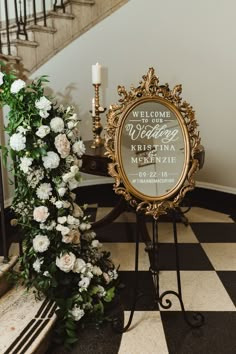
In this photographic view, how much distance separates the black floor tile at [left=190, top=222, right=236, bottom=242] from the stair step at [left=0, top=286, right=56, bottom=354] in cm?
140

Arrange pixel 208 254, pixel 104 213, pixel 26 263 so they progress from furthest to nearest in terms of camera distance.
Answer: pixel 104 213 < pixel 208 254 < pixel 26 263

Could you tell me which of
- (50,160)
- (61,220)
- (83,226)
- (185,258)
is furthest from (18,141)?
(185,258)

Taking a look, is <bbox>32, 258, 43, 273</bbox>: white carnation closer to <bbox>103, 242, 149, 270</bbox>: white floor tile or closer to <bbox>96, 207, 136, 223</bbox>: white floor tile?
<bbox>103, 242, 149, 270</bbox>: white floor tile

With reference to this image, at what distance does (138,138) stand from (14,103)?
57cm

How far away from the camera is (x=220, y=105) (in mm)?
3074

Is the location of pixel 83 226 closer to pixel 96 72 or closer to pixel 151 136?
pixel 151 136

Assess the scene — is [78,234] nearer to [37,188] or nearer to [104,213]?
[37,188]

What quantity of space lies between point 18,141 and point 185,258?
141cm

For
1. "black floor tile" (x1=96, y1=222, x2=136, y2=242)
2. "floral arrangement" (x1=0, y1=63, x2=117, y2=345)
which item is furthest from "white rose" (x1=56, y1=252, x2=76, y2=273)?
"black floor tile" (x1=96, y1=222, x2=136, y2=242)

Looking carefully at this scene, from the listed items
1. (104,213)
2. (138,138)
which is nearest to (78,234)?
(138,138)

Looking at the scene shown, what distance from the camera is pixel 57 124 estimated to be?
1550 mm

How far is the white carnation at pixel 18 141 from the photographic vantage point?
1506 mm

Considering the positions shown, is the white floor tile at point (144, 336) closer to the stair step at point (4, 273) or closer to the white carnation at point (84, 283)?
the white carnation at point (84, 283)

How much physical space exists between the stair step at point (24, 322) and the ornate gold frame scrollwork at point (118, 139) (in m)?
0.65
